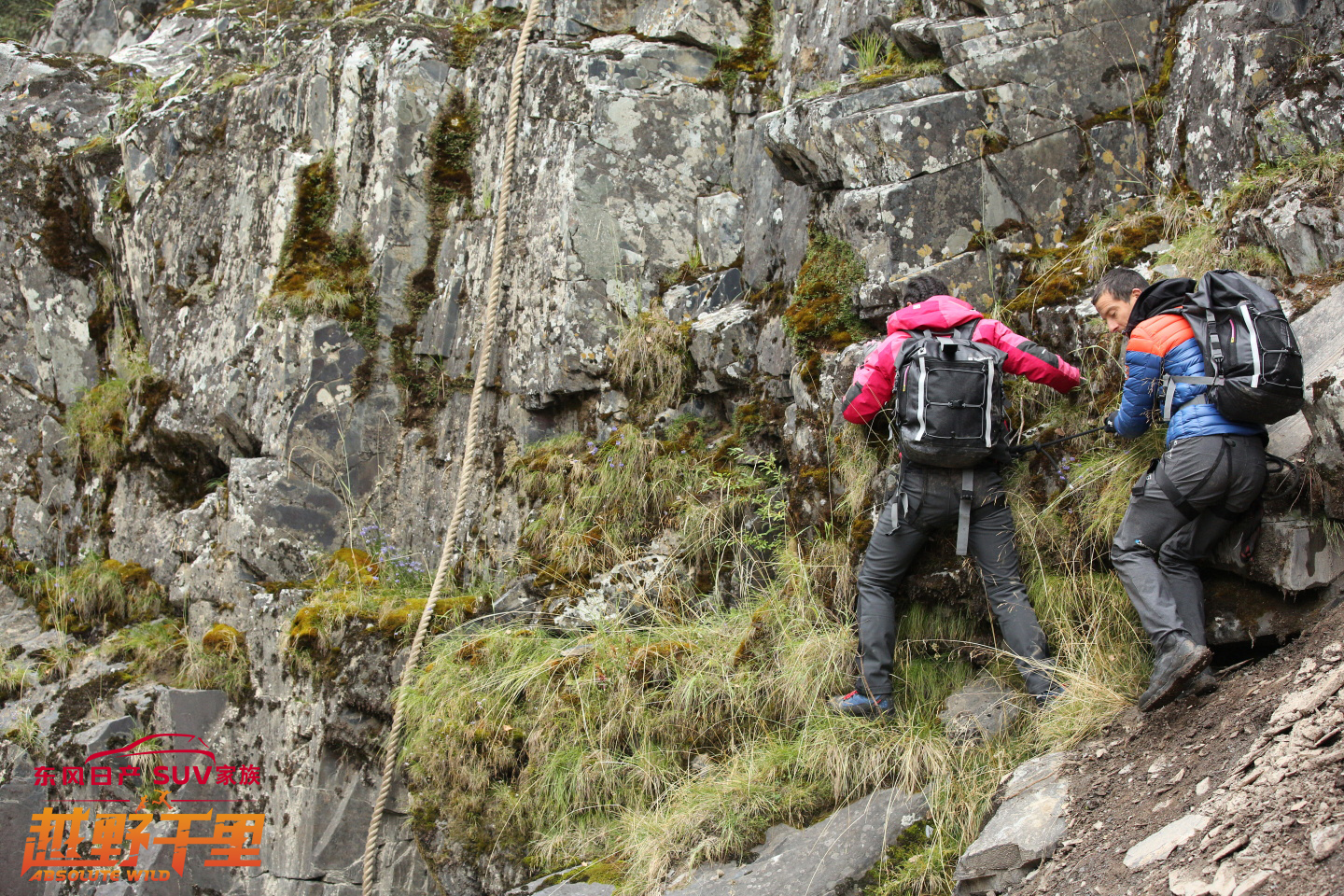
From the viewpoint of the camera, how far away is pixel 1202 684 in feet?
13.5

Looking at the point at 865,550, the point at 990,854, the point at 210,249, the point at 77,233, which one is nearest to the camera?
the point at 990,854

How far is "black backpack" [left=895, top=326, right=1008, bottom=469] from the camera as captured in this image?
15.9 ft

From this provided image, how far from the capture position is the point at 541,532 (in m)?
7.29

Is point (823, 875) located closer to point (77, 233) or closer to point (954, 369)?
point (954, 369)

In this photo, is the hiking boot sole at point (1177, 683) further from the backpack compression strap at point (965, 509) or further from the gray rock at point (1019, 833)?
the backpack compression strap at point (965, 509)

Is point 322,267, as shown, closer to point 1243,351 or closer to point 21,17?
point 1243,351

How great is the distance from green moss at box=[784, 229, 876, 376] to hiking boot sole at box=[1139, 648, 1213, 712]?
2958mm

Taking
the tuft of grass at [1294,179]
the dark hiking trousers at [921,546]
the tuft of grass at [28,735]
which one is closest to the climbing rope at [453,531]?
the dark hiking trousers at [921,546]

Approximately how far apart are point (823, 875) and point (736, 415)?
139 inches

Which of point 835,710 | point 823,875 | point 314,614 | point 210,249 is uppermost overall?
point 210,249

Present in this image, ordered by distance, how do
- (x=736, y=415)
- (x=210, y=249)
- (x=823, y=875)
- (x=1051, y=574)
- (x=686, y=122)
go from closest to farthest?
(x=823, y=875)
(x=1051, y=574)
(x=736, y=415)
(x=686, y=122)
(x=210, y=249)

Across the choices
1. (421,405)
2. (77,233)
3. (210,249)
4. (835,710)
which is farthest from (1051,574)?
(77,233)

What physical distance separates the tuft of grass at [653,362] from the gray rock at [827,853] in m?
3.70

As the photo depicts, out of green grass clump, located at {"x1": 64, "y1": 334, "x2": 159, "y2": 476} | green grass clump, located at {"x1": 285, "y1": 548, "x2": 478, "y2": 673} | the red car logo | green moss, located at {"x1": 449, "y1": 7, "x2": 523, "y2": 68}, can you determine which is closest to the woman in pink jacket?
green grass clump, located at {"x1": 285, "y1": 548, "x2": 478, "y2": 673}
